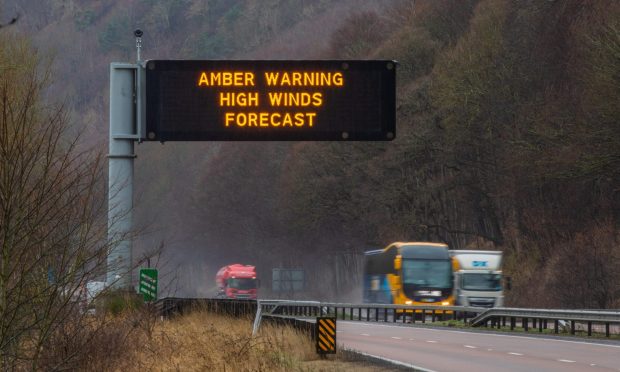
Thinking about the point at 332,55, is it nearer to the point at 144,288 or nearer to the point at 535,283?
the point at 535,283

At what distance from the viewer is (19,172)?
15.0m

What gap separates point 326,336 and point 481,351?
5281 millimetres

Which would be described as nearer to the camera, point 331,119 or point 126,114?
point 331,119

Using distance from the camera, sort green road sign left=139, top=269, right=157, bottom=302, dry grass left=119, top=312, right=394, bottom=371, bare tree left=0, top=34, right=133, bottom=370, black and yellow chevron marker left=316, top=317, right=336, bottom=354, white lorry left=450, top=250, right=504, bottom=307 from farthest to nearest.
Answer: white lorry left=450, top=250, right=504, bottom=307, green road sign left=139, top=269, right=157, bottom=302, black and yellow chevron marker left=316, top=317, right=336, bottom=354, dry grass left=119, top=312, right=394, bottom=371, bare tree left=0, top=34, right=133, bottom=370

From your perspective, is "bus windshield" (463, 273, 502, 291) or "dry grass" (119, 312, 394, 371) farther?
"bus windshield" (463, 273, 502, 291)

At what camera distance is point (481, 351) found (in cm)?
3011

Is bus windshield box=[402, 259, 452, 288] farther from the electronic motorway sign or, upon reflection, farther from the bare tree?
the bare tree

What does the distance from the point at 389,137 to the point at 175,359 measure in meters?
8.11

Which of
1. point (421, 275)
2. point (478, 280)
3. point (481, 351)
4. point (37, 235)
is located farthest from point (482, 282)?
point (37, 235)

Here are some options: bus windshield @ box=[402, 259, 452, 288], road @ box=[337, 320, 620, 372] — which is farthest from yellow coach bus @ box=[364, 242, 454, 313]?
road @ box=[337, 320, 620, 372]

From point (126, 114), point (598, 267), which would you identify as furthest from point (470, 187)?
point (126, 114)

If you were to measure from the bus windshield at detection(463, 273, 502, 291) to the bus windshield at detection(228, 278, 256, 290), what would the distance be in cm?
4209

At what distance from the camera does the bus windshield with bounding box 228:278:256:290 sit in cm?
9956

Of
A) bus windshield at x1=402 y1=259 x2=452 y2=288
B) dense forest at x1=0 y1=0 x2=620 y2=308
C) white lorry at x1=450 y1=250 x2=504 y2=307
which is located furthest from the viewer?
bus windshield at x1=402 y1=259 x2=452 y2=288
